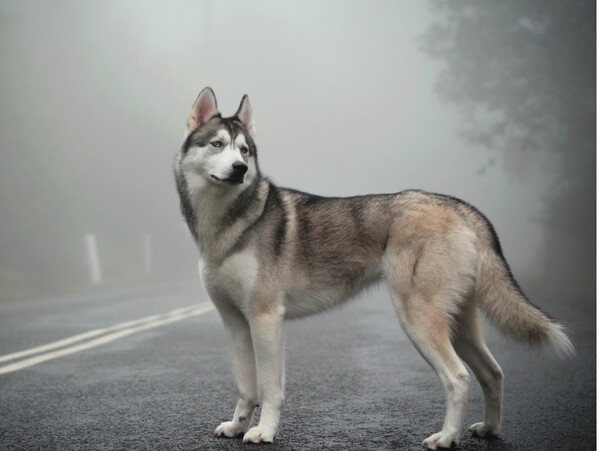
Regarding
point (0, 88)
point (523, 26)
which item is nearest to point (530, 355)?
point (0, 88)

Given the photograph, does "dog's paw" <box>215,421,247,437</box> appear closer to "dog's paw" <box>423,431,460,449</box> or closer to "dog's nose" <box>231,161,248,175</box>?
"dog's paw" <box>423,431,460,449</box>

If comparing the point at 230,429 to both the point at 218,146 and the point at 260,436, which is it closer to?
the point at 260,436

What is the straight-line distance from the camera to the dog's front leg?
183 inches

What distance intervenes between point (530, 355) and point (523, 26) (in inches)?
837

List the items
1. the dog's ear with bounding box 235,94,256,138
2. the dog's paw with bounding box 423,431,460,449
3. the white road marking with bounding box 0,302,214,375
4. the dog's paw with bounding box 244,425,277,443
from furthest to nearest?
the white road marking with bounding box 0,302,214,375 → the dog's ear with bounding box 235,94,256,138 → the dog's paw with bounding box 244,425,277,443 → the dog's paw with bounding box 423,431,460,449

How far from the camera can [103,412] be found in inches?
210

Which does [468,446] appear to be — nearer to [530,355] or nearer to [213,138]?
[213,138]

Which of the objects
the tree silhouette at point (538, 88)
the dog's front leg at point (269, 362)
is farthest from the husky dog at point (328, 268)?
the tree silhouette at point (538, 88)

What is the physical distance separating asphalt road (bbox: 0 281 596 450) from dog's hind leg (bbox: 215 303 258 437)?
19 centimetres

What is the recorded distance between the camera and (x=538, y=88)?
27.2 metres

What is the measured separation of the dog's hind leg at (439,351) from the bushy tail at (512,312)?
10.1 inches

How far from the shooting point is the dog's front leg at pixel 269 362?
464cm

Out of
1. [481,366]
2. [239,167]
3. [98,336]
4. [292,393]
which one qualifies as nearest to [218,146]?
[239,167]

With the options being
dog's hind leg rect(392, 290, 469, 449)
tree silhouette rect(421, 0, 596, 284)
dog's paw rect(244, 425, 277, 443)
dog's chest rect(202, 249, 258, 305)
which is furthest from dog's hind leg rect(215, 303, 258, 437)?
tree silhouette rect(421, 0, 596, 284)
